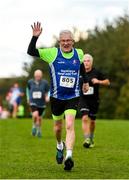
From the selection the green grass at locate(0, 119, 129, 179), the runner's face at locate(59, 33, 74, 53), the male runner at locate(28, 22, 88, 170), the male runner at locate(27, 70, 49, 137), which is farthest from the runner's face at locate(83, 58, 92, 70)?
the male runner at locate(27, 70, 49, 137)

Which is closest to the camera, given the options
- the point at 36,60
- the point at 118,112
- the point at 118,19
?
the point at 118,112

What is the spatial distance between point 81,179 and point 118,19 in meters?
72.4

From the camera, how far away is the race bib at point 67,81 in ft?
41.5

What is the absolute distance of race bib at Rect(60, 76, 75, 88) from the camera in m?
12.7

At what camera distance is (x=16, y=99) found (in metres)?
40.2

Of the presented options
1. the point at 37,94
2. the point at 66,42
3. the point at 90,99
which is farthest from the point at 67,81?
the point at 37,94

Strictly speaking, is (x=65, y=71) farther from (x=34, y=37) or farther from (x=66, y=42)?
(x=34, y=37)

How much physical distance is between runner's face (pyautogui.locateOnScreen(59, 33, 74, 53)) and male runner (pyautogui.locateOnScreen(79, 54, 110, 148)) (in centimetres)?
481

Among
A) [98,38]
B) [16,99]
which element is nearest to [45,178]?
[16,99]

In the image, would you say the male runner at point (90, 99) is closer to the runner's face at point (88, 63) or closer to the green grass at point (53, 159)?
the runner's face at point (88, 63)

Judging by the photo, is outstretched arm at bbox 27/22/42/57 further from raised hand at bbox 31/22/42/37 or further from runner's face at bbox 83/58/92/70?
runner's face at bbox 83/58/92/70

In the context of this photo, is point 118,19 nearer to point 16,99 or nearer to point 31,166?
point 16,99

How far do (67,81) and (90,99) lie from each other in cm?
579

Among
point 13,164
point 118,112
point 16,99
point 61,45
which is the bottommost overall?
point 118,112
